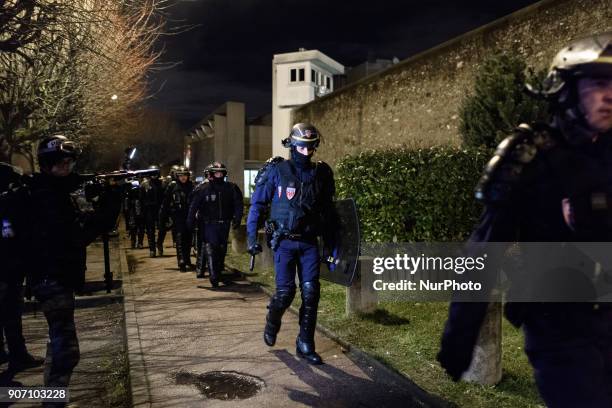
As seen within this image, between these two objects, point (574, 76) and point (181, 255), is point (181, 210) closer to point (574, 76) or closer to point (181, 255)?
point (181, 255)

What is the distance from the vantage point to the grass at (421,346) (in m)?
3.99

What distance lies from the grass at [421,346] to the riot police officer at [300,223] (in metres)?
0.77

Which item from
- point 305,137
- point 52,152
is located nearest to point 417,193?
point 305,137

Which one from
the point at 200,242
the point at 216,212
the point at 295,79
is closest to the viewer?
the point at 216,212

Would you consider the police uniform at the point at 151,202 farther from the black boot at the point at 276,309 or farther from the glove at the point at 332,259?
the glove at the point at 332,259

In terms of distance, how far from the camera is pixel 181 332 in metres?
6.07

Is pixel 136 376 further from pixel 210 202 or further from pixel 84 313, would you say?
pixel 210 202

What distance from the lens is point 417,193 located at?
6.57 m

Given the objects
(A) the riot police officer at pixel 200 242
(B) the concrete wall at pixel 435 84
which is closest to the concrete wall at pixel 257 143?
(B) the concrete wall at pixel 435 84

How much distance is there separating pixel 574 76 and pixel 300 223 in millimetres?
3089

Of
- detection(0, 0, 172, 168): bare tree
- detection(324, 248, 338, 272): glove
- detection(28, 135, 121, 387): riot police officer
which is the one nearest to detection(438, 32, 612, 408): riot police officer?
detection(28, 135, 121, 387): riot police officer

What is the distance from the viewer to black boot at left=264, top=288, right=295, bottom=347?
195 inches

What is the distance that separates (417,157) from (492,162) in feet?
15.5

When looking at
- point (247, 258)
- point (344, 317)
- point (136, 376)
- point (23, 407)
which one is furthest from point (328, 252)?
point (247, 258)
